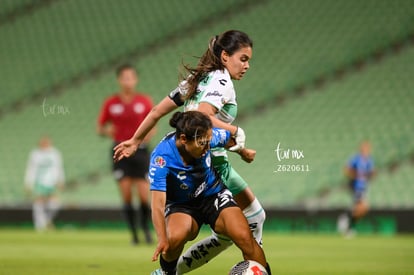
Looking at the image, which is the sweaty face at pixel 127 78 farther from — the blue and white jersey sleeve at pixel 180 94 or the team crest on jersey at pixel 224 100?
the team crest on jersey at pixel 224 100

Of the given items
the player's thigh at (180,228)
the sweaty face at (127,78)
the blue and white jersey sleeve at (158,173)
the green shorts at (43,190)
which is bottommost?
the player's thigh at (180,228)

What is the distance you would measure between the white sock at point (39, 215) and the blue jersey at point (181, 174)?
10.3 m

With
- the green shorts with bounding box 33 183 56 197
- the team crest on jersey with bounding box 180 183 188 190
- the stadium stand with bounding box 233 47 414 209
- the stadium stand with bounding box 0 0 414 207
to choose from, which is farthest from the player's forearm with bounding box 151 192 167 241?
the green shorts with bounding box 33 183 56 197

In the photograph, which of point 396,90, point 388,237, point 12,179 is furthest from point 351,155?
point 12,179

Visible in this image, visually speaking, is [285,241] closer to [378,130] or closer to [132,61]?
[378,130]

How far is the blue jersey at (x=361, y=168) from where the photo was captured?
1568 centimetres

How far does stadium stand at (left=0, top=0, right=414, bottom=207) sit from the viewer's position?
55.5 feet

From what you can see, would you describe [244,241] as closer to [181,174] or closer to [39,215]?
[181,174]

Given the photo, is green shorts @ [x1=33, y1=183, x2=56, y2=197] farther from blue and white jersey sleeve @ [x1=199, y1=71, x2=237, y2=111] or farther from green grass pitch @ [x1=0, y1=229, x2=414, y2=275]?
blue and white jersey sleeve @ [x1=199, y1=71, x2=237, y2=111]

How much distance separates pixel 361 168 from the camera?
51.6 feet

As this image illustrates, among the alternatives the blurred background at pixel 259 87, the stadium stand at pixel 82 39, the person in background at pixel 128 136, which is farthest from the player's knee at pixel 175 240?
the stadium stand at pixel 82 39

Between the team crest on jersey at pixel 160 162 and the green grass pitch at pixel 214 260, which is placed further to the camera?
the green grass pitch at pixel 214 260

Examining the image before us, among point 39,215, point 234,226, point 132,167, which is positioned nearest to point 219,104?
point 234,226

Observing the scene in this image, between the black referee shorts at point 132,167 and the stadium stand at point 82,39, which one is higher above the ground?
the stadium stand at point 82,39
